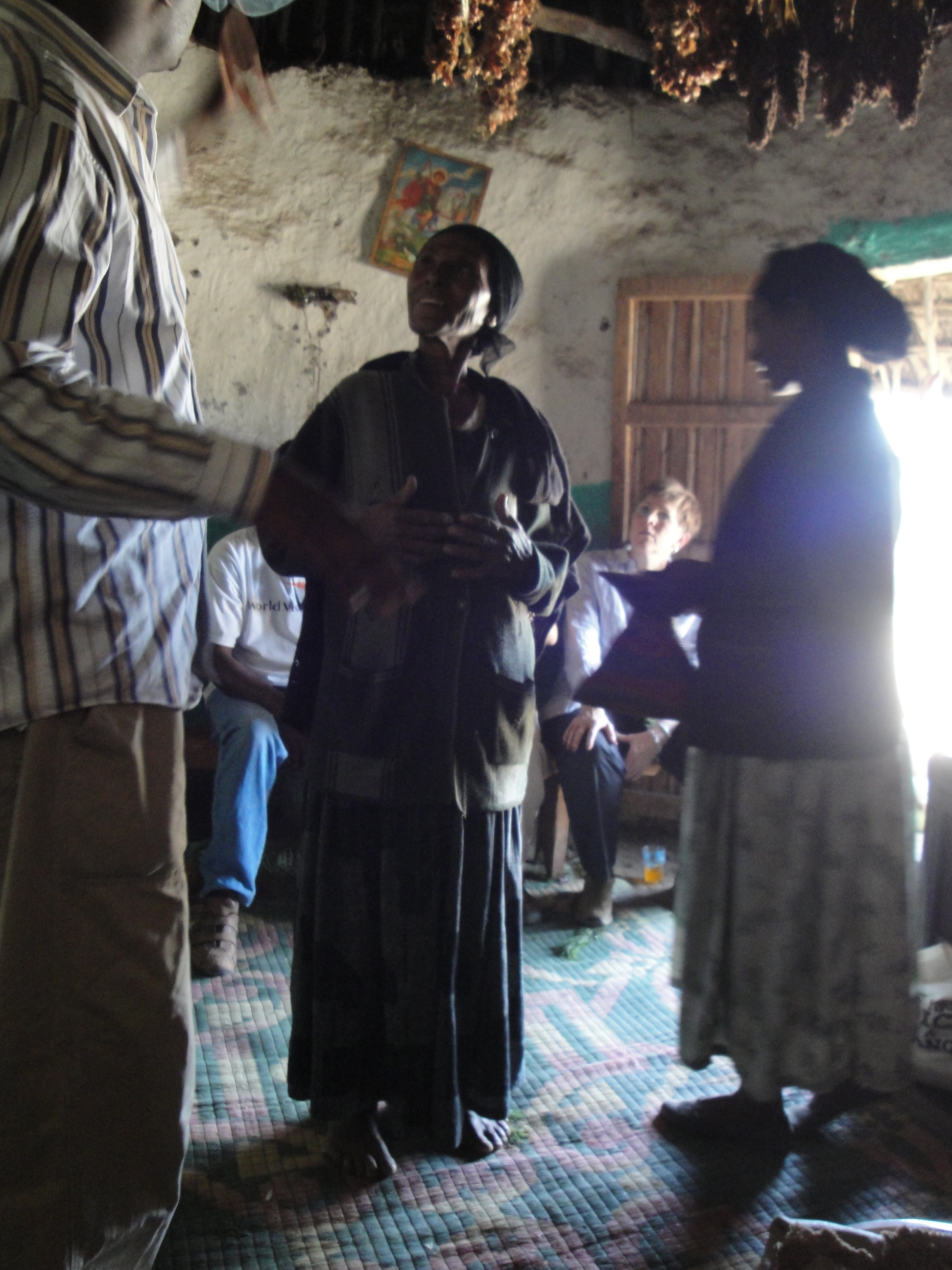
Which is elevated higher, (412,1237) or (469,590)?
(469,590)

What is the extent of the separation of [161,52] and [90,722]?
0.84m

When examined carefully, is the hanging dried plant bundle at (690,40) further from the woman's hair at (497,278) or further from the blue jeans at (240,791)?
the blue jeans at (240,791)

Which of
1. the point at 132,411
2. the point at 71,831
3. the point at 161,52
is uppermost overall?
the point at 161,52

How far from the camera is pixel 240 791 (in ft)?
9.84

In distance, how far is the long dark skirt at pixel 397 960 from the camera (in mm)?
1776

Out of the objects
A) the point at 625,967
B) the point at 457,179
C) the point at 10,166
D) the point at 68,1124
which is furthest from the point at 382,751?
the point at 457,179

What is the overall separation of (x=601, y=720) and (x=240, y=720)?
4.22 ft

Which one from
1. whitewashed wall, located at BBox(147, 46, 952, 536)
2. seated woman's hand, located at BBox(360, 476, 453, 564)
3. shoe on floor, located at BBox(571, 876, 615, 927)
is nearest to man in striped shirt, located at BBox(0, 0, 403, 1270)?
seated woman's hand, located at BBox(360, 476, 453, 564)

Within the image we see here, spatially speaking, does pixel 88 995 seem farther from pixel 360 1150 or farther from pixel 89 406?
pixel 360 1150

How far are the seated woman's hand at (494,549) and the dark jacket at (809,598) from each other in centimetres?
29

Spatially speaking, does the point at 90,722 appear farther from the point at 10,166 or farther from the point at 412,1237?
the point at 412,1237

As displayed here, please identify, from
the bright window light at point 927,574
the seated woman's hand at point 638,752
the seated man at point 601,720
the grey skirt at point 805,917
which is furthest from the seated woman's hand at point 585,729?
A: the bright window light at point 927,574

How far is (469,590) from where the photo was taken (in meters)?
1.82

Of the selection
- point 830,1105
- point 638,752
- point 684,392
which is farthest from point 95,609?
point 684,392
